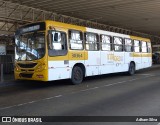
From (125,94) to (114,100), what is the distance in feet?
4.56

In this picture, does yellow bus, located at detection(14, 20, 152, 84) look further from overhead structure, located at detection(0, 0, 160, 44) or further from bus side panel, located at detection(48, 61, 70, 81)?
overhead structure, located at detection(0, 0, 160, 44)

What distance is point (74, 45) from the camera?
1415 cm

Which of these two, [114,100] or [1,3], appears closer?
[114,100]

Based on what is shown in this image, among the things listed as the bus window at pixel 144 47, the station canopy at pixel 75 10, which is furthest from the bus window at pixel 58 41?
the bus window at pixel 144 47

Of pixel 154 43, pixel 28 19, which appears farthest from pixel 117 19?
pixel 154 43

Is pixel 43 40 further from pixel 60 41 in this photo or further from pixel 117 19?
pixel 117 19

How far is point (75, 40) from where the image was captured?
14258 millimetres

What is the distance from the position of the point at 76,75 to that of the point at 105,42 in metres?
3.72

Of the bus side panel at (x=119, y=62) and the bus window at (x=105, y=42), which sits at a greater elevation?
the bus window at (x=105, y=42)

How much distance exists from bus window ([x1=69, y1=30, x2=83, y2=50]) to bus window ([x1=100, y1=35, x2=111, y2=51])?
2224 mm

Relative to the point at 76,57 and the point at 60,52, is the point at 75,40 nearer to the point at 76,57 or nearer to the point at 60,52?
the point at 76,57

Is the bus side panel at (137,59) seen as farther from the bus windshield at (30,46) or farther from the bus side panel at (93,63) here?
the bus windshield at (30,46)

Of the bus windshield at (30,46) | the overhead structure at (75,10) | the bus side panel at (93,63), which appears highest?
the overhead structure at (75,10)

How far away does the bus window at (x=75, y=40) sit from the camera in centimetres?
1393
